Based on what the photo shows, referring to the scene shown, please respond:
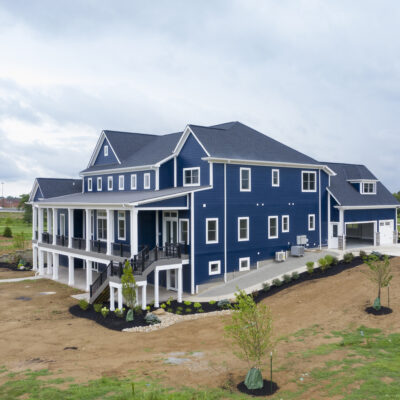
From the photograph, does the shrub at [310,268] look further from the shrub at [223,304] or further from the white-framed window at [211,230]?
the shrub at [223,304]

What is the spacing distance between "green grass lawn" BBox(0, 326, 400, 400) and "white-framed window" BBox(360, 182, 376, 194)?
25167mm

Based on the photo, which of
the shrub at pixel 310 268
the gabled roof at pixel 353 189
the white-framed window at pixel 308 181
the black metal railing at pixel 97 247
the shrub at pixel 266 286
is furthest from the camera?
the gabled roof at pixel 353 189

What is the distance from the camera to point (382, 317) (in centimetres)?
1864

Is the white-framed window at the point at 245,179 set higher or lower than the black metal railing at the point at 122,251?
higher

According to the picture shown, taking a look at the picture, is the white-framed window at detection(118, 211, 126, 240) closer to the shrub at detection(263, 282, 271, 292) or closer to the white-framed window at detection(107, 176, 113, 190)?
the white-framed window at detection(107, 176, 113, 190)

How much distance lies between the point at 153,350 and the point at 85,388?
4.84 metres

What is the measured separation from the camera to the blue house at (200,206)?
2611 centimetres

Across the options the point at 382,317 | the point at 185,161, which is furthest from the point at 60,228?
the point at 382,317

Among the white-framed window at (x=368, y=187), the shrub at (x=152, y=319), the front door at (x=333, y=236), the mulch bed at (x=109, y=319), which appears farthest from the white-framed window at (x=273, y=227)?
the shrub at (x=152, y=319)

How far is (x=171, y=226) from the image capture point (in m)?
28.1

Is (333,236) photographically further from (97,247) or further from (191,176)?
(97,247)

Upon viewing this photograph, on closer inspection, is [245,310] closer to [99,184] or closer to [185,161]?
[185,161]

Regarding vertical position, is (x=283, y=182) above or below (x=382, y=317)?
above

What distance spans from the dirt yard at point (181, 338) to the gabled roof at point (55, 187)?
13.8m
